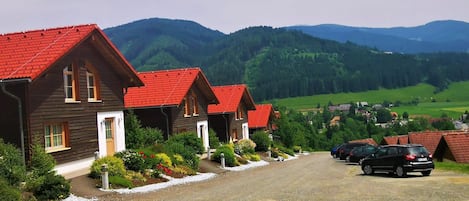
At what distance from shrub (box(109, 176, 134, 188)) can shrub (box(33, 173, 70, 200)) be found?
3238mm

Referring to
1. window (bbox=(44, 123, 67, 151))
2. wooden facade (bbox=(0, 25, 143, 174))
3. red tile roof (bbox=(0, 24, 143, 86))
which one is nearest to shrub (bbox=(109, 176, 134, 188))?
wooden facade (bbox=(0, 25, 143, 174))

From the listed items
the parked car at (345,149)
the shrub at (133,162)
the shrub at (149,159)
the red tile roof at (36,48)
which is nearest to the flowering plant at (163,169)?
the shrub at (149,159)

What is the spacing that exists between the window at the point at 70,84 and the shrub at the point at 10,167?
5.55 meters

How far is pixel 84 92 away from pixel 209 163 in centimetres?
1022

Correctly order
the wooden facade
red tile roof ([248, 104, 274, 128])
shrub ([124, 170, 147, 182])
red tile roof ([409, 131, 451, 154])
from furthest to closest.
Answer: red tile roof ([248, 104, 274, 128])
red tile roof ([409, 131, 451, 154])
shrub ([124, 170, 147, 182])
the wooden facade

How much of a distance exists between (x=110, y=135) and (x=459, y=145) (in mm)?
26912

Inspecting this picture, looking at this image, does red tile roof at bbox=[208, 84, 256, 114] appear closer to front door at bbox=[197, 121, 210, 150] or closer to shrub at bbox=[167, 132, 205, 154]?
front door at bbox=[197, 121, 210, 150]

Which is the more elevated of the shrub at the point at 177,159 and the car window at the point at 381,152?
the car window at the point at 381,152

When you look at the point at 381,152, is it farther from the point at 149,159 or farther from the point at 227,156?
the point at 227,156

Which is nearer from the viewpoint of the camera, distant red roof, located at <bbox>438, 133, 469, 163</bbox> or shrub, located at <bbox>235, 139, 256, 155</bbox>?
distant red roof, located at <bbox>438, 133, 469, 163</bbox>

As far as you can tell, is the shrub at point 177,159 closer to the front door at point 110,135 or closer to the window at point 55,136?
the front door at point 110,135

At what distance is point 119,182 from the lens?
21156 mm

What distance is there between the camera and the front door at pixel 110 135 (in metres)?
28.0

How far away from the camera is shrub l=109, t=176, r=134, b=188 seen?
21.0 meters
